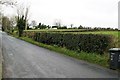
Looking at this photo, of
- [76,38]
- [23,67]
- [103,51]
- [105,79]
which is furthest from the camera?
[76,38]

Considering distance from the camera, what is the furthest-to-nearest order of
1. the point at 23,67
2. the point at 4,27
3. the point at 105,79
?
the point at 4,27 → the point at 23,67 → the point at 105,79

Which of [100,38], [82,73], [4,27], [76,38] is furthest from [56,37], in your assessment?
[4,27]

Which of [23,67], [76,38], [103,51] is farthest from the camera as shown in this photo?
[76,38]

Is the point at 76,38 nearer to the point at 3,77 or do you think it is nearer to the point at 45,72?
the point at 45,72

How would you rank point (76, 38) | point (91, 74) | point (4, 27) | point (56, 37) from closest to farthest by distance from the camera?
point (91, 74) < point (76, 38) < point (56, 37) < point (4, 27)

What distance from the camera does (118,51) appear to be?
13.1 metres

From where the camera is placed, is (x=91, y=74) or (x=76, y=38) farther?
(x=76, y=38)

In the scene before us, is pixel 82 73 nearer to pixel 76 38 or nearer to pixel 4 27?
pixel 76 38

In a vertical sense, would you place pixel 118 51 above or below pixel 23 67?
above

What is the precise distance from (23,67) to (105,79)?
525 centimetres

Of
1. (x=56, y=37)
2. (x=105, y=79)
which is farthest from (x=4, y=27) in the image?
(x=105, y=79)

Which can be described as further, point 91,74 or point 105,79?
point 91,74

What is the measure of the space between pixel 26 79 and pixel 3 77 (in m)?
1.08

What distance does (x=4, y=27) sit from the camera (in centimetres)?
12581
